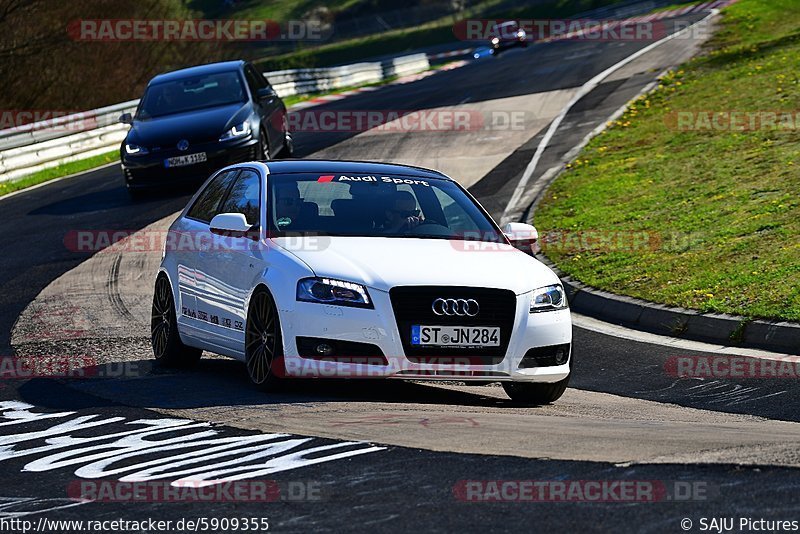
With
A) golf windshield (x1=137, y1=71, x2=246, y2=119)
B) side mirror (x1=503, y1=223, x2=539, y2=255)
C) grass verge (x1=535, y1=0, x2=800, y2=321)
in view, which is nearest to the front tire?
side mirror (x1=503, y1=223, x2=539, y2=255)

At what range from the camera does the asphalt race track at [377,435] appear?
541 centimetres

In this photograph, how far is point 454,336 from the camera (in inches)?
330

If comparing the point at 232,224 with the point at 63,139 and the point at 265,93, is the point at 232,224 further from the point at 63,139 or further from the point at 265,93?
the point at 63,139

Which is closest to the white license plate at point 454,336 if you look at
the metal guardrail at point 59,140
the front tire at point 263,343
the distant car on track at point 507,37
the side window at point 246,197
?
the front tire at point 263,343


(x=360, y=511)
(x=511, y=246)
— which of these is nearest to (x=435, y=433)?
(x=360, y=511)

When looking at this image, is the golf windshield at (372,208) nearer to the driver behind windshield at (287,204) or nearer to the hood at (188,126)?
the driver behind windshield at (287,204)

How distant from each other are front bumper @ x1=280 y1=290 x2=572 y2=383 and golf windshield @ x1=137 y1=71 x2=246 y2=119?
1353cm

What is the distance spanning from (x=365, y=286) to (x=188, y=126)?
1285 cm

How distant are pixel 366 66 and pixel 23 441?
40089 mm

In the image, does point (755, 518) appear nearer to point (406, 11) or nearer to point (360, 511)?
point (360, 511)

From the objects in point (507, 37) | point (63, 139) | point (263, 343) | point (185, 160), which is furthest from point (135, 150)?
point (507, 37)

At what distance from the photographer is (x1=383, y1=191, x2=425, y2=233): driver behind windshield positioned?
9.46 meters

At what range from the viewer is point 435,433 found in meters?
6.94

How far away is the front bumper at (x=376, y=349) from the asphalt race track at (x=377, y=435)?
0.64 feet
